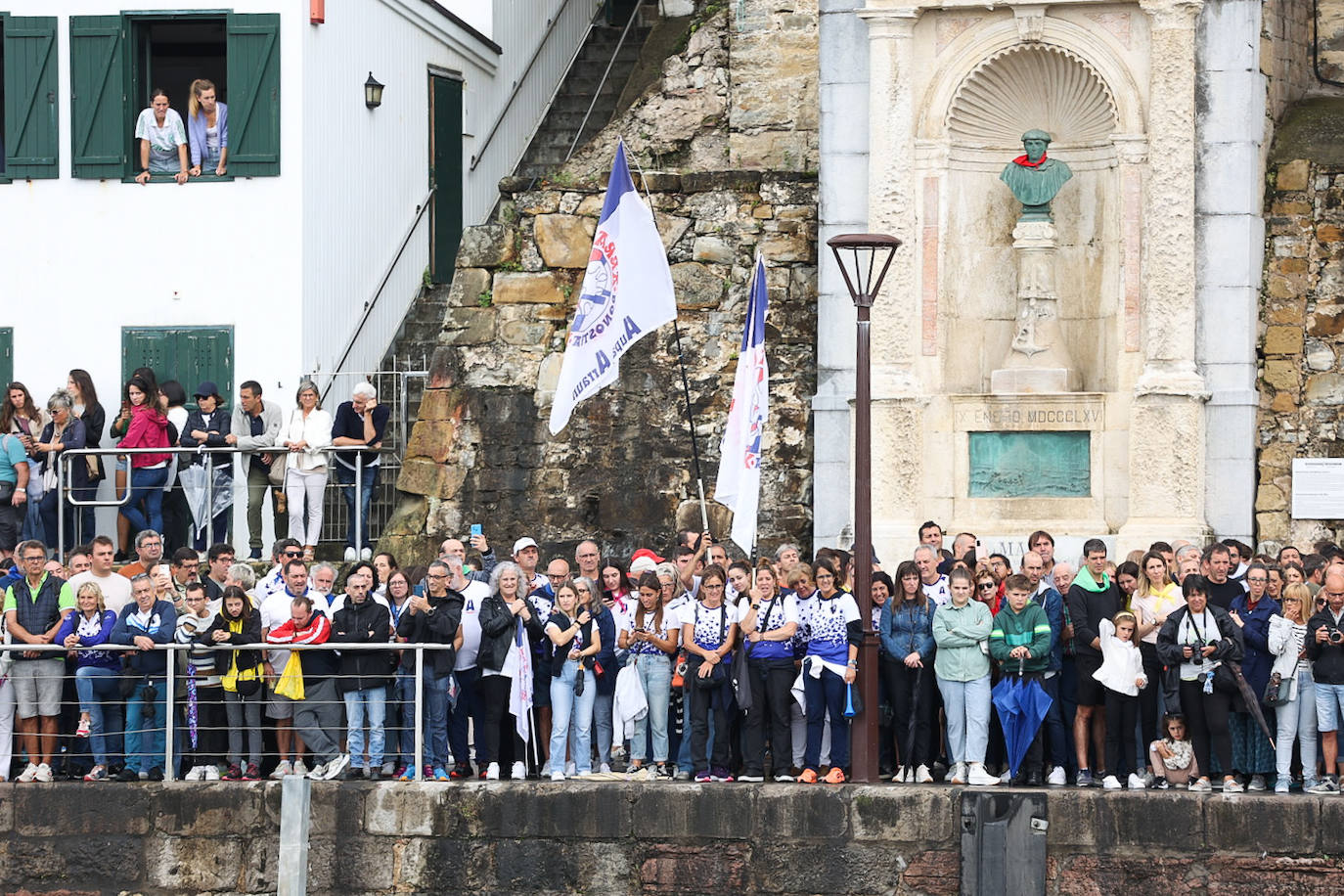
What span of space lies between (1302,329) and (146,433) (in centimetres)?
913

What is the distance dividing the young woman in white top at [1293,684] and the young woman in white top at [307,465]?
26.2ft

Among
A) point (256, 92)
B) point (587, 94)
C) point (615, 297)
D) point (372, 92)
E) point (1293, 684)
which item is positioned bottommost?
point (1293, 684)

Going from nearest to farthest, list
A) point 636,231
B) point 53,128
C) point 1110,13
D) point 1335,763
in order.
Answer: point 1335,763, point 636,231, point 1110,13, point 53,128

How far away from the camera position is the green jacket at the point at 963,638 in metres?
15.9

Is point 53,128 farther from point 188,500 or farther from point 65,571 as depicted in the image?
point 65,571

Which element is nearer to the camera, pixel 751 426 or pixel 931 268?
pixel 751 426

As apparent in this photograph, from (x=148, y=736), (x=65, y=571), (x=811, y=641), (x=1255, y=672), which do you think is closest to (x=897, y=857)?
(x=811, y=641)

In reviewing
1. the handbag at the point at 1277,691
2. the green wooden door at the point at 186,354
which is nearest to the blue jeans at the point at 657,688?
the handbag at the point at 1277,691

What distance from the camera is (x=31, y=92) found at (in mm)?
22250

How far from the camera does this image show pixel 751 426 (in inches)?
679

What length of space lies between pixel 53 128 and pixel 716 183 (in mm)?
6117

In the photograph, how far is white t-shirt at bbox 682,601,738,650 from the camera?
1620cm

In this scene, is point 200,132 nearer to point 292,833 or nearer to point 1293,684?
point 292,833

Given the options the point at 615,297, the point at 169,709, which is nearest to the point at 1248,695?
the point at 615,297
